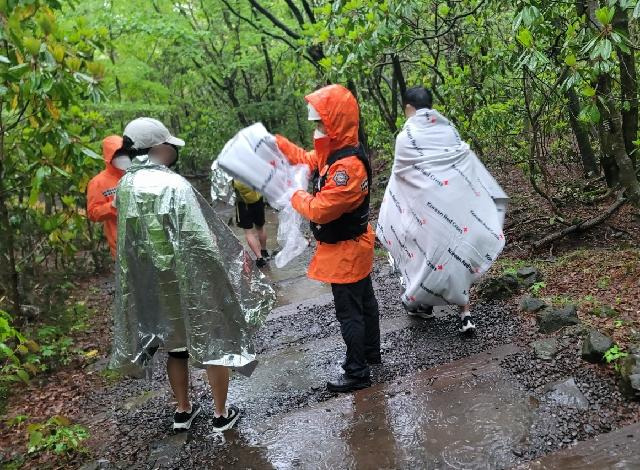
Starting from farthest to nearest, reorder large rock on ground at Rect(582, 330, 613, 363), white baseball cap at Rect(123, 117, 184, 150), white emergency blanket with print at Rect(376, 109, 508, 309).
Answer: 1. white emergency blanket with print at Rect(376, 109, 508, 309)
2. large rock on ground at Rect(582, 330, 613, 363)
3. white baseball cap at Rect(123, 117, 184, 150)

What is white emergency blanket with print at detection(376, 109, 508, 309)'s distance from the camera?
405 cm

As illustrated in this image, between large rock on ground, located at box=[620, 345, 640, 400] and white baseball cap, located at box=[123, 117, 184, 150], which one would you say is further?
white baseball cap, located at box=[123, 117, 184, 150]

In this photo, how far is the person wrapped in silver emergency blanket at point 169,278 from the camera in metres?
2.96

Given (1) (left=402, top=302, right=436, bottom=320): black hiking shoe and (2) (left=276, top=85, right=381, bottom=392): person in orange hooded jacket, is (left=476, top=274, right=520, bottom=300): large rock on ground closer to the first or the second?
(1) (left=402, top=302, right=436, bottom=320): black hiking shoe

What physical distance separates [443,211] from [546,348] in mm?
1214

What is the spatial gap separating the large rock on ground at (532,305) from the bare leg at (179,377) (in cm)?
271

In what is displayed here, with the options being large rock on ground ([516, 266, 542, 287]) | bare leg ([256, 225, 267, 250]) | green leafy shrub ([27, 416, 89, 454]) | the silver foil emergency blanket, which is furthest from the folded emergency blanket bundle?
bare leg ([256, 225, 267, 250])

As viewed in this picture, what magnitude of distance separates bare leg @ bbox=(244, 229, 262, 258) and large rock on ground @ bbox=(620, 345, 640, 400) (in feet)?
16.5

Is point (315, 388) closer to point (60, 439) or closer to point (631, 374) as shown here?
point (60, 439)

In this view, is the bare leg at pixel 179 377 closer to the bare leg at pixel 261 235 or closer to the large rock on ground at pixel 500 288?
the large rock on ground at pixel 500 288

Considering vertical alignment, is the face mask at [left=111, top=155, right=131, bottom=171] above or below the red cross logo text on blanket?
below

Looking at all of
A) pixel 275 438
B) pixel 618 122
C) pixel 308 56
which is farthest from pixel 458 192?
pixel 308 56

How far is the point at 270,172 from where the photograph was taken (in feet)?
11.4

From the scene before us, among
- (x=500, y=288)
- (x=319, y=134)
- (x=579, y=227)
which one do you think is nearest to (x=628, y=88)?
(x=579, y=227)
